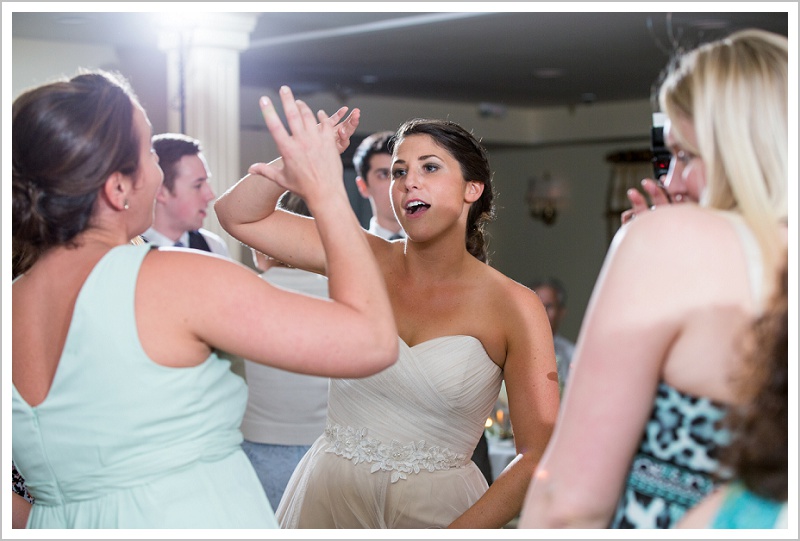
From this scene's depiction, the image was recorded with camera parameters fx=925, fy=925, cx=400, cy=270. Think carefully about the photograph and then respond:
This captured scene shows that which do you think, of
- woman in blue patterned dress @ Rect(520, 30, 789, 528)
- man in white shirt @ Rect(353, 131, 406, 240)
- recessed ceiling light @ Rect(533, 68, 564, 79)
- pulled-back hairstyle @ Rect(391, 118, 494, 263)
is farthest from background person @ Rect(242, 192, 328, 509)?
recessed ceiling light @ Rect(533, 68, 564, 79)

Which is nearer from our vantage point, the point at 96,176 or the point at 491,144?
Answer: the point at 96,176

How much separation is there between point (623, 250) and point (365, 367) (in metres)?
0.37

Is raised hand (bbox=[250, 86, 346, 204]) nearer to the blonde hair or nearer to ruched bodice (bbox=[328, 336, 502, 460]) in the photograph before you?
the blonde hair

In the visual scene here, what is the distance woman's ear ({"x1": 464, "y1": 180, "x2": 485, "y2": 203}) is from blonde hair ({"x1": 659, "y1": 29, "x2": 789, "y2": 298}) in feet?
3.47

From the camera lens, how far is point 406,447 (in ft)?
6.75

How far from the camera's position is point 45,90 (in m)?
1.25

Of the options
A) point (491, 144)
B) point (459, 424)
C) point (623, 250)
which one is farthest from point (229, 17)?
point (491, 144)

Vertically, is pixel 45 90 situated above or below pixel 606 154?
above

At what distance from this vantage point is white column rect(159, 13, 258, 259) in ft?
17.0

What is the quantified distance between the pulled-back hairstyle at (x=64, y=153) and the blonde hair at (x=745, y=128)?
0.75 meters

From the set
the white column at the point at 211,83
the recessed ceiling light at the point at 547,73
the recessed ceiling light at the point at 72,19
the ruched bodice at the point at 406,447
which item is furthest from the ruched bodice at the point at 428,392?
the recessed ceiling light at the point at 547,73

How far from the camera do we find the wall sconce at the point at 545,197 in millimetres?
9914

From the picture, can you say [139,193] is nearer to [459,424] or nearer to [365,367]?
[365,367]

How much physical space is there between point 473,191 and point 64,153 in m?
1.16
